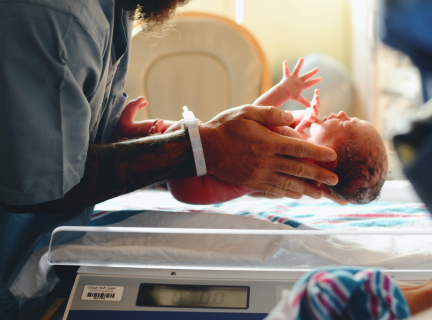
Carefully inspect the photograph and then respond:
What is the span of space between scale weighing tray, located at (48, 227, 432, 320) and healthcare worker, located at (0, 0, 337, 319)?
0.11 meters

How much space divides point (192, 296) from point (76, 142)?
0.38 m

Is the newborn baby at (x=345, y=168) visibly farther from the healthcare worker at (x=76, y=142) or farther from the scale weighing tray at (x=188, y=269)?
the scale weighing tray at (x=188, y=269)

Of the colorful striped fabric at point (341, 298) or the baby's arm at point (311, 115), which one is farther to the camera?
the baby's arm at point (311, 115)

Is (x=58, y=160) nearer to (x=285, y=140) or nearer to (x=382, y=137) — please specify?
(x=285, y=140)

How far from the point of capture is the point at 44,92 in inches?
26.6

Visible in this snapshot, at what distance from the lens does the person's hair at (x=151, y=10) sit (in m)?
0.90

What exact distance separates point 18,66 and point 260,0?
6.46 ft

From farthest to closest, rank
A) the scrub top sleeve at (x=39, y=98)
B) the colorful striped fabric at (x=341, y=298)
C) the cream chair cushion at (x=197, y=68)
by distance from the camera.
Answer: the cream chair cushion at (x=197, y=68) → the scrub top sleeve at (x=39, y=98) → the colorful striped fabric at (x=341, y=298)

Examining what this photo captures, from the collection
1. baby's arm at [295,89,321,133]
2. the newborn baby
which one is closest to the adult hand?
the newborn baby

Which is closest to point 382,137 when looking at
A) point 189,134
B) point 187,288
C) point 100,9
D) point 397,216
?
point 397,216

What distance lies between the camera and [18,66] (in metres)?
0.65

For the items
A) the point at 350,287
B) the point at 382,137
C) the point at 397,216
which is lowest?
the point at 397,216

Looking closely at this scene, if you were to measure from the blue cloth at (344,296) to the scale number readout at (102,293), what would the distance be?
17.8 inches

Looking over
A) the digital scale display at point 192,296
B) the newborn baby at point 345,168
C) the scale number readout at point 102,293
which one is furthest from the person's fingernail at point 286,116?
the scale number readout at point 102,293
